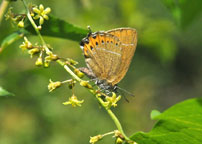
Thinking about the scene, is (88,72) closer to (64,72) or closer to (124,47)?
(124,47)

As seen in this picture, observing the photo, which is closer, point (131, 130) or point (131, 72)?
point (131, 130)

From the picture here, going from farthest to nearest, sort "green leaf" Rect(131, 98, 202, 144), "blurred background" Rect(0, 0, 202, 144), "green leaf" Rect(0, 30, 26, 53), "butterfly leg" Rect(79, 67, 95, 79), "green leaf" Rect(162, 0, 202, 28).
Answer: "blurred background" Rect(0, 0, 202, 144) < "butterfly leg" Rect(79, 67, 95, 79) < "green leaf" Rect(162, 0, 202, 28) < "green leaf" Rect(0, 30, 26, 53) < "green leaf" Rect(131, 98, 202, 144)

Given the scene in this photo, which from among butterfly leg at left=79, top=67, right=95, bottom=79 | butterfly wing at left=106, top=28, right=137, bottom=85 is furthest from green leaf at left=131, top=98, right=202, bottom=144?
butterfly wing at left=106, top=28, right=137, bottom=85

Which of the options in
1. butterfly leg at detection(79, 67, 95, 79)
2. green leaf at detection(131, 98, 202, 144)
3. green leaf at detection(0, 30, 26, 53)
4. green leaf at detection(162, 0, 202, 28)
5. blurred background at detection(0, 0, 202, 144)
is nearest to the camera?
green leaf at detection(131, 98, 202, 144)

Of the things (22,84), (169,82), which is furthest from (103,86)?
(169,82)

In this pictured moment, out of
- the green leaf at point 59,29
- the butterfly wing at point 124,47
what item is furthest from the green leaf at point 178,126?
the butterfly wing at point 124,47

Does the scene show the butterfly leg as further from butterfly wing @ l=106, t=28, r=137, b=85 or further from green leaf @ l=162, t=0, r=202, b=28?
green leaf @ l=162, t=0, r=202, b=28

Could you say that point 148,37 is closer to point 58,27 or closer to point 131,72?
point 58,27
